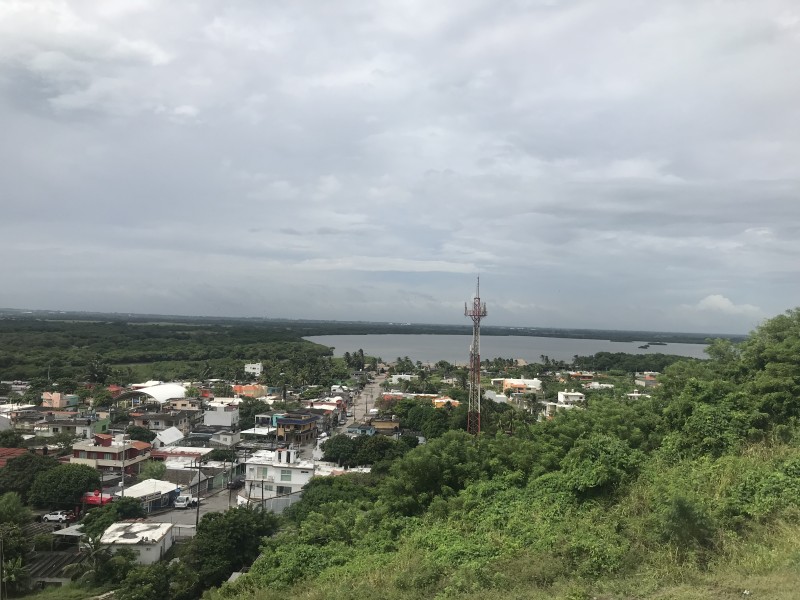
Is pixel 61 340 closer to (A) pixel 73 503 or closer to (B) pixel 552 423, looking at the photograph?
(A) pixel 73 503

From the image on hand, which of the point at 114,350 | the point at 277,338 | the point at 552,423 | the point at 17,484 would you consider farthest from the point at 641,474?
the point at 277,338

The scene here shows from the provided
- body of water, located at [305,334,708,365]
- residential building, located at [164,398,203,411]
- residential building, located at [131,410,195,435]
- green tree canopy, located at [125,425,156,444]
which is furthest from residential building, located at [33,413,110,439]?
body of water, located at [305,334,708,365]

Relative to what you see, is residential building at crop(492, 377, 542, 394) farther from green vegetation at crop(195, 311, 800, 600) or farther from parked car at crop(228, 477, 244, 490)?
green vegetation at crop(195, 311, 800, 600)

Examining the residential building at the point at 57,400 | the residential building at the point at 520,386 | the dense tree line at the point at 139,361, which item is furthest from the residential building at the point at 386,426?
the residential building at the point at 57,400

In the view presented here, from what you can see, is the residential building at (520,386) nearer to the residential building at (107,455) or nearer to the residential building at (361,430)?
the residential building at (361,430)

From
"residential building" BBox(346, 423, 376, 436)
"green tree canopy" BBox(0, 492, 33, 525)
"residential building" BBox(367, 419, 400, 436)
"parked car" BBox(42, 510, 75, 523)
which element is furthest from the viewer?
"residential building" BBox(367, 419, 400, 436)
